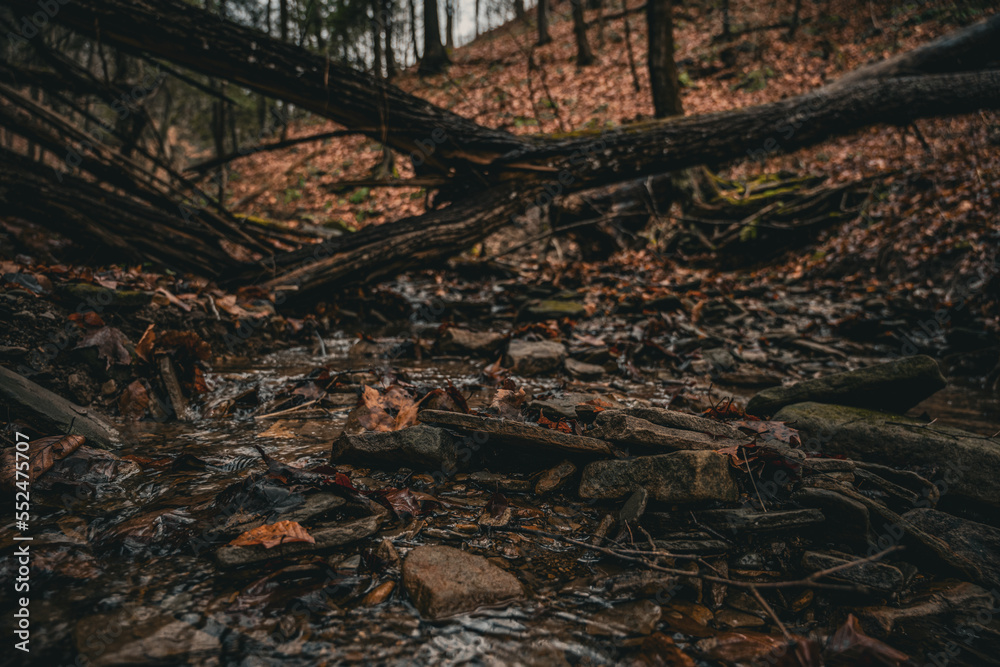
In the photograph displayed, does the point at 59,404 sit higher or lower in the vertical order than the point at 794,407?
higher

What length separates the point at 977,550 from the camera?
1.66m

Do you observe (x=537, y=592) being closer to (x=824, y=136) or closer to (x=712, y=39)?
(x=824, y=136)

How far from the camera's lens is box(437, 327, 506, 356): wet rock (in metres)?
4.36

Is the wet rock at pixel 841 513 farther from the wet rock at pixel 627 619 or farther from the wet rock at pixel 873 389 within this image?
the wet rock at pixel 873 389

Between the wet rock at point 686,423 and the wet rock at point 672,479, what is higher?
the wet rock at point 686,423

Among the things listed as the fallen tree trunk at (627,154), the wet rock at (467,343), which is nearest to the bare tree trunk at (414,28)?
the fallen tree trunk at (627,154)

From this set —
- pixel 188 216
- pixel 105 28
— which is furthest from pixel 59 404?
pixel 105 28

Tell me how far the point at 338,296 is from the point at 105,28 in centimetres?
299

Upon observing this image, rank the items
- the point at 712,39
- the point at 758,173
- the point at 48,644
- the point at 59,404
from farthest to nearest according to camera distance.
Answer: the point at 712,39 → the point at 758,173 → the point at 59,404 → the point at 48,644

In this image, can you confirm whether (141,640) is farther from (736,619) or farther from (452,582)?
(736,619)

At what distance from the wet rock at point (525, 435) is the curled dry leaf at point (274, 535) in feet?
2.62

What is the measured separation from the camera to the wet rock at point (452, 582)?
1.33m

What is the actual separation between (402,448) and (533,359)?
199 centimetres

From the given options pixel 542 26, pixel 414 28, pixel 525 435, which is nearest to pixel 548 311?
pixel 525 435
